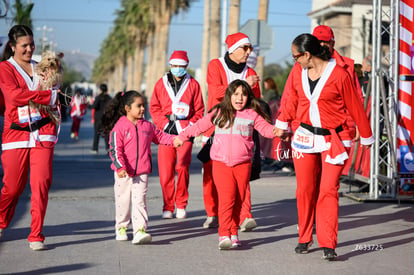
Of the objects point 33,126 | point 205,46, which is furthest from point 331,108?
point 205,46

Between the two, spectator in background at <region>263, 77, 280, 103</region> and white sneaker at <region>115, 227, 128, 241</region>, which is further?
spectator in background at <region>263, 77, 280, 103</region>

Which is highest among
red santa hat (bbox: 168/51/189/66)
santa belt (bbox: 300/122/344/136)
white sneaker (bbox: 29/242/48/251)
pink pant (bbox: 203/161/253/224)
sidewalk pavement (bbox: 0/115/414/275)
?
red santa hat (bbox: 168/51/189/66)

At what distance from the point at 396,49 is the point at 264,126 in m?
4.02

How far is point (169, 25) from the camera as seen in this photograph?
5572 centimetres

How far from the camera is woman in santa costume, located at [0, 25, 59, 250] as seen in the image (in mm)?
7328

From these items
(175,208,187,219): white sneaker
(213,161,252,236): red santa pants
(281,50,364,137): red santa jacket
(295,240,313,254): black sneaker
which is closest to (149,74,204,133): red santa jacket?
(175,208,187,219): white sneaker

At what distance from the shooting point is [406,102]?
11039 mm

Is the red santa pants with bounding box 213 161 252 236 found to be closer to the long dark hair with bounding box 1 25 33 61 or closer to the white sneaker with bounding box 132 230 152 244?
the white sneaker with bounding box 132 230 152 244

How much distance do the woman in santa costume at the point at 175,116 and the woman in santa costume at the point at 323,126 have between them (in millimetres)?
2575

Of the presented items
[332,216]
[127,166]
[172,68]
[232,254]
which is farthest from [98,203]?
[332,216]

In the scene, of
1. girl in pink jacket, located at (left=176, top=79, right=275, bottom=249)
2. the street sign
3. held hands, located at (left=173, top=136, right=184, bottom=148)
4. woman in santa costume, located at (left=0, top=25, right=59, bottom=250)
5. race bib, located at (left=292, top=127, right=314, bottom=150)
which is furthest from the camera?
the street sign

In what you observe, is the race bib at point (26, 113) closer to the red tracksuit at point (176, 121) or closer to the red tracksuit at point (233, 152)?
the red tracksuit at point (233, 152)

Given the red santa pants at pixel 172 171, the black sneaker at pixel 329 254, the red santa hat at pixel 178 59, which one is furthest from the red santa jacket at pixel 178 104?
the black sneaker at pixel 329 254

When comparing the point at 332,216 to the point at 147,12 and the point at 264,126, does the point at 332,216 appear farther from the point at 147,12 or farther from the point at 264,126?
the point at 147,12
